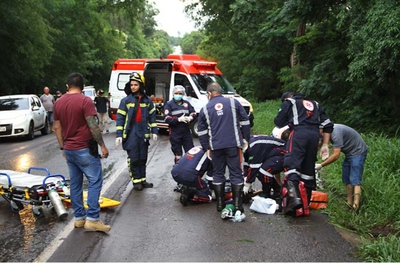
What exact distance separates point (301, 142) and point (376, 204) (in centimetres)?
142

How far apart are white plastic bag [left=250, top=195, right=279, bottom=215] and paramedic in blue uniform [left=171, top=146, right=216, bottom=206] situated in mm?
793

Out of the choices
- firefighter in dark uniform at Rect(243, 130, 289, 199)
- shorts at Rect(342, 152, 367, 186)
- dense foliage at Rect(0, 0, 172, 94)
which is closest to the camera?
shorts at Rect(342, 152, 367, 186)

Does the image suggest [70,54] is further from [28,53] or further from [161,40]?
[161,40]

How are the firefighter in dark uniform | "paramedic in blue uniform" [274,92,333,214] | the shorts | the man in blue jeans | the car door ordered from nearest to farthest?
the man in blue jeans → "paramedic in blue uniform" [274,92,333,214] → the shorts → the firefighter in dark uniform → the car door

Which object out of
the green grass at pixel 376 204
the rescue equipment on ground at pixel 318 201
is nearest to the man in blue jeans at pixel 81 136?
the rescue equipment on ground at pixel 318 201

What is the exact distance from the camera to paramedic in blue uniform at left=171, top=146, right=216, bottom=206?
22.7ft

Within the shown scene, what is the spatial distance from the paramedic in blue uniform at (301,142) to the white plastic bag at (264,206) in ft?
1.03

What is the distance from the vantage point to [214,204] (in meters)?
7.08

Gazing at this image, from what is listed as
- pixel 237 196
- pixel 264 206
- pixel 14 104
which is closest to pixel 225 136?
pixel 237 196

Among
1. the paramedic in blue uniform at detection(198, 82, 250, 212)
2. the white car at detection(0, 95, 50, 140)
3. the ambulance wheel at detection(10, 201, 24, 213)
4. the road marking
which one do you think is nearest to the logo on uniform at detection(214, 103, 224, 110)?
the paramedic in blue uniform at detection(198, 82, 250, 212)

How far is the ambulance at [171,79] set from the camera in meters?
15.9

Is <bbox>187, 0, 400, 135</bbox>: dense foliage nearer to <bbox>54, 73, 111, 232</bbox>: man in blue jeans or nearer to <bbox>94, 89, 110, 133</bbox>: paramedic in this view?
<bbox>54, 73, 111, 232</bbox>: man in blue jeans

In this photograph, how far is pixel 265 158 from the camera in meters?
7.00

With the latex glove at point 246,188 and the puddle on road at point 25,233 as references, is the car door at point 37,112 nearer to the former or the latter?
the puddle on road at point 25,233
